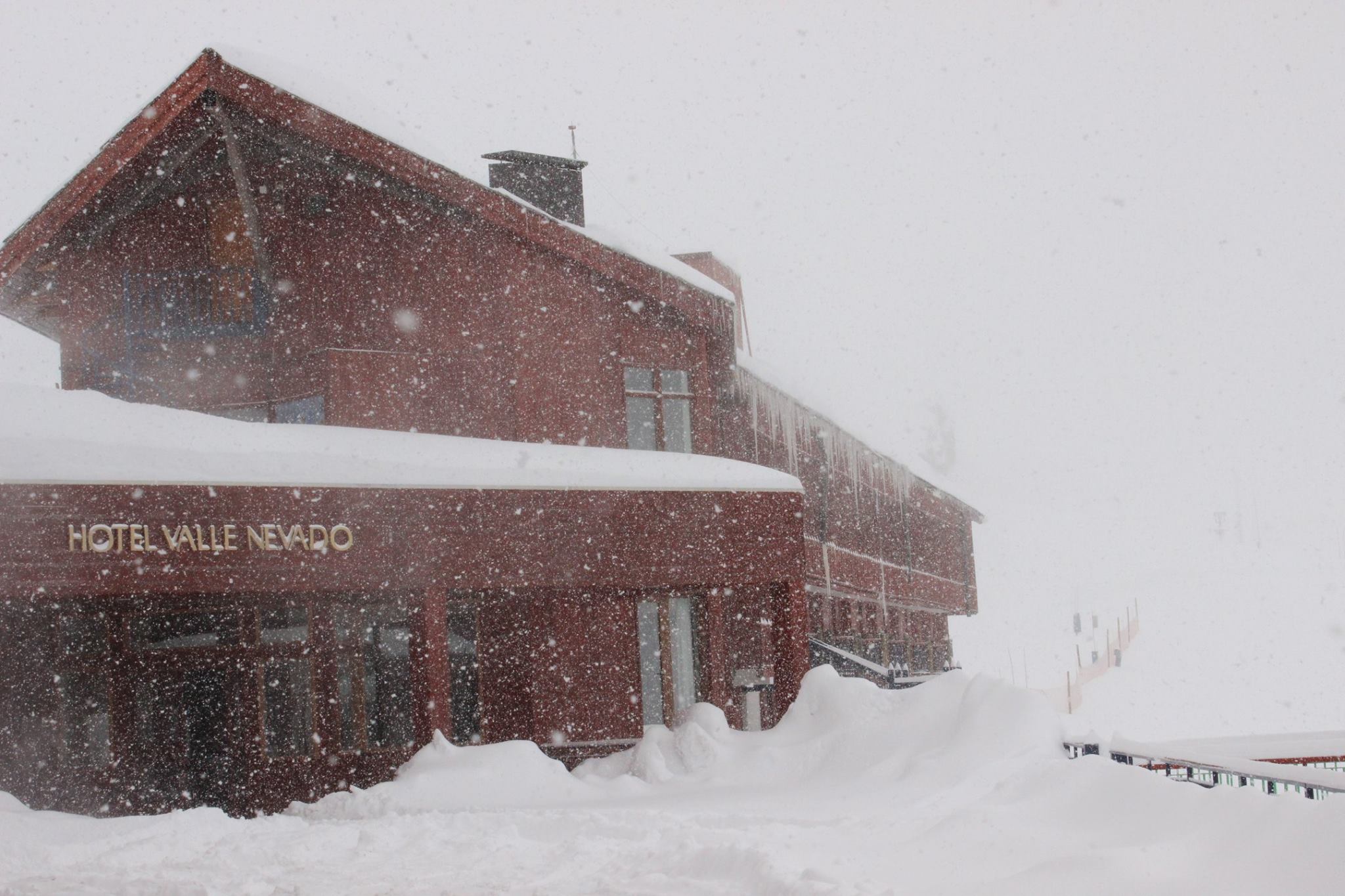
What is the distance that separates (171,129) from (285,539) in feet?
18.5

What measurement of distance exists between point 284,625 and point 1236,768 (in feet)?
38.7

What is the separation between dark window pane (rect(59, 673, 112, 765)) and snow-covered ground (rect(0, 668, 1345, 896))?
3.00 meters

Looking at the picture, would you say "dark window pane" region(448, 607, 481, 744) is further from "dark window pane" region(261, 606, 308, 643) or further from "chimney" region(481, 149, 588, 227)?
"chimney" region(481, 149, 588, 227)

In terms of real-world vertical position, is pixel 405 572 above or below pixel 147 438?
below

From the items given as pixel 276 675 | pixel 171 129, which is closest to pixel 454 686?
pixel 276 675

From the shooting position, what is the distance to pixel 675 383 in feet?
63.6

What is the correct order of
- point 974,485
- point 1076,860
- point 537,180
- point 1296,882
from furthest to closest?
point 974,485 → point 537,180 → point 1076,860 → point 1296,882

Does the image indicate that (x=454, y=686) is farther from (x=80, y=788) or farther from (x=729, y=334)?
(x=729, y=334)

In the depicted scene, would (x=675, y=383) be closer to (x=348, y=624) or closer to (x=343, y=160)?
(x=343, y=160)

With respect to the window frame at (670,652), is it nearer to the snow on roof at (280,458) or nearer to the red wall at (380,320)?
the snow on roof at (280,458)

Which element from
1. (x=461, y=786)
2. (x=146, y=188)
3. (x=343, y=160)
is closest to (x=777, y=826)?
(x=461, y=786)

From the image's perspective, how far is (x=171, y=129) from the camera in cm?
1656

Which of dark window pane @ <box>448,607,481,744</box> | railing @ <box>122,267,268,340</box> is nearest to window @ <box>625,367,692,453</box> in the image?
dark window pane @ <box>448,607,481,744</box>

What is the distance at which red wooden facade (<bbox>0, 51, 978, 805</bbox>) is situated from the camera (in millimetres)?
16906
